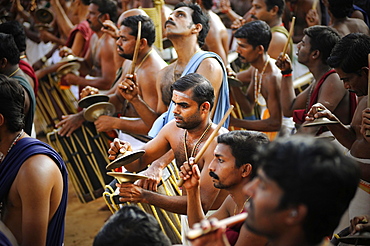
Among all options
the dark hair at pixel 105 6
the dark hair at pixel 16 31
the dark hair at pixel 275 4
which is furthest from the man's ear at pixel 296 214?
the dark hair at pixel 105 6

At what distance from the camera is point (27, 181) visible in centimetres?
292

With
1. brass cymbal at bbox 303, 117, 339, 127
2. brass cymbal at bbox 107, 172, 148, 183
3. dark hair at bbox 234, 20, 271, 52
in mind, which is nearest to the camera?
brass cymbal at bbox 107, 172, 148, 183

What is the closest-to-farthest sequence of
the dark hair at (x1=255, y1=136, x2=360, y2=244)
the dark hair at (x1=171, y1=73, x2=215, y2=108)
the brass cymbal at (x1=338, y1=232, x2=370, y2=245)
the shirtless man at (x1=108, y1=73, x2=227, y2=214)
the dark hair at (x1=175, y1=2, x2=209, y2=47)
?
the dark hair at (x1=255, y1=136, x2=360, y2=244)
the brass cymbal at (x1=338, y1=232, x2=370, y2=245)
the shirtless man at (x1=108, y1=73, x2=227, y2=214)
the dark hair at (x1=171, y1=73, x2=215, y2=108)
the dark hair at (x1=175, y1=2, x2=209, y2=47)

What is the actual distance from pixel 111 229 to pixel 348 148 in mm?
2153

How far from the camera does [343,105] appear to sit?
14.1 feet

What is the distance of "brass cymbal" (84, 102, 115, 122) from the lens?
17.3 ft

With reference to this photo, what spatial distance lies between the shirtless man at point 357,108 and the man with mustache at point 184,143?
0.72m

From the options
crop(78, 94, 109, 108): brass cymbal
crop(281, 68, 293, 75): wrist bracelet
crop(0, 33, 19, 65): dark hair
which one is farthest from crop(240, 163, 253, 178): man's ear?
crop(0, 33, 19, 65): dark hair

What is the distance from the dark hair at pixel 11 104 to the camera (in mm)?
3131

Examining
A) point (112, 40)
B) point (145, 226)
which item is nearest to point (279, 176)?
point (145, 226)

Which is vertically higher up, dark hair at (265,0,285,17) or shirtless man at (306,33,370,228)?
shirtless man at (306,33,370,228)

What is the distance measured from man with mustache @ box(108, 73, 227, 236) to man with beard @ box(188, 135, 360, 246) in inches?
60.0

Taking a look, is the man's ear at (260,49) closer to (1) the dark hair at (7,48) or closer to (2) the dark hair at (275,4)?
(2) the dark hair at (275,4)

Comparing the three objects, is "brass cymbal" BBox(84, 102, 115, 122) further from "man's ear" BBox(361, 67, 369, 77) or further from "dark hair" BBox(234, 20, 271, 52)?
"man's ear" BBox(361, 67, 369, 77)
